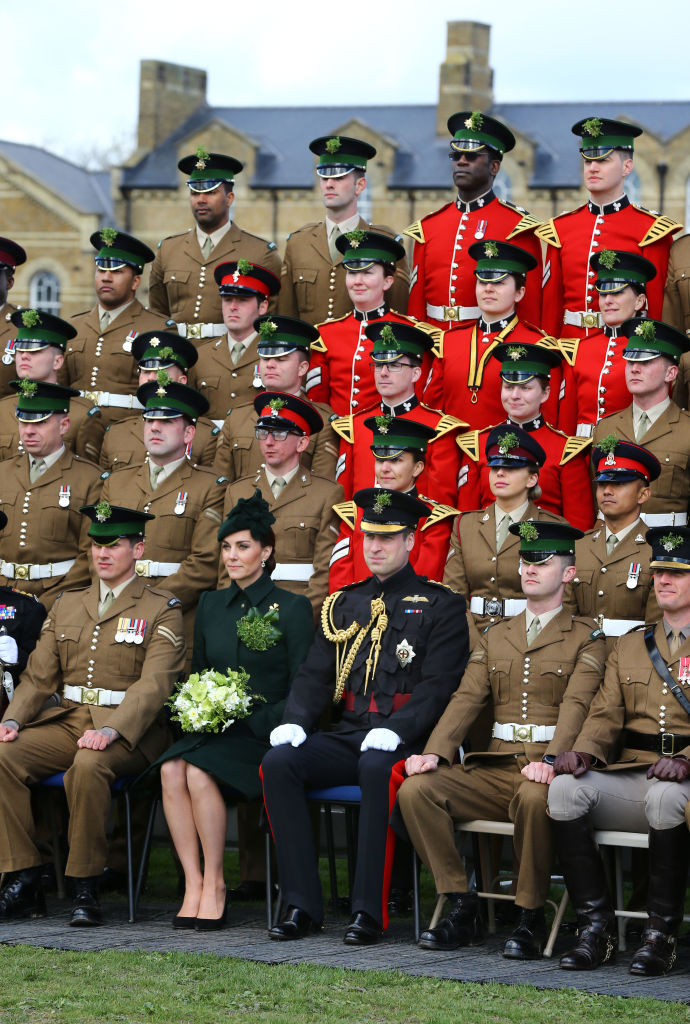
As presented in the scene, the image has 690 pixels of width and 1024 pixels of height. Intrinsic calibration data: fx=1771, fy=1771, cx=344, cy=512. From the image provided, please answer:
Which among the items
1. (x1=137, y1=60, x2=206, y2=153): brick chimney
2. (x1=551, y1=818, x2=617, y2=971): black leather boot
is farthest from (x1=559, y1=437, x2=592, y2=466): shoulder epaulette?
(x1=137, y1=60, x2=206, y2=153): brick chimney

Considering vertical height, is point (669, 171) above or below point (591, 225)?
above

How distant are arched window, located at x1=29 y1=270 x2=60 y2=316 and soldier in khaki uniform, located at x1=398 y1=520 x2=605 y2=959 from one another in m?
36.9

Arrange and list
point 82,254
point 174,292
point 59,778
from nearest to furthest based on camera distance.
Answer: point 59,778 < point 174,292 < point 82,254

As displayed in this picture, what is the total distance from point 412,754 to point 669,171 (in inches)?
1356

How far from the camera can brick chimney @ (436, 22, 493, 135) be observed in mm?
43844

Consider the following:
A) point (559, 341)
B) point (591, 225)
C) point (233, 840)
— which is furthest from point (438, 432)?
point (233, 840)

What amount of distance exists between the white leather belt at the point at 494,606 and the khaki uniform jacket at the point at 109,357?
297 centimetres

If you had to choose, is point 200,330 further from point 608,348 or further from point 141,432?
point 608,348

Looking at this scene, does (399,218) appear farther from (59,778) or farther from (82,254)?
(59,778)

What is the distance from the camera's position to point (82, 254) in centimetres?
4262

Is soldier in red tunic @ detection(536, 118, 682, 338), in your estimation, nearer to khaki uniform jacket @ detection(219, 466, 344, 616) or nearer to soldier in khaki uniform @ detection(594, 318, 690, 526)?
soldier in khaki uniform @ detection(594, 318, 690, 526)

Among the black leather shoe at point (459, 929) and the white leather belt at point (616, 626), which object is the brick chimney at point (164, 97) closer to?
the white leather belt at point (616, 626)

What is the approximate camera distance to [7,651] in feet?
27.6

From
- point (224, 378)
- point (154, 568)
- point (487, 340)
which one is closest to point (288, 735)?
point (154, 568)
